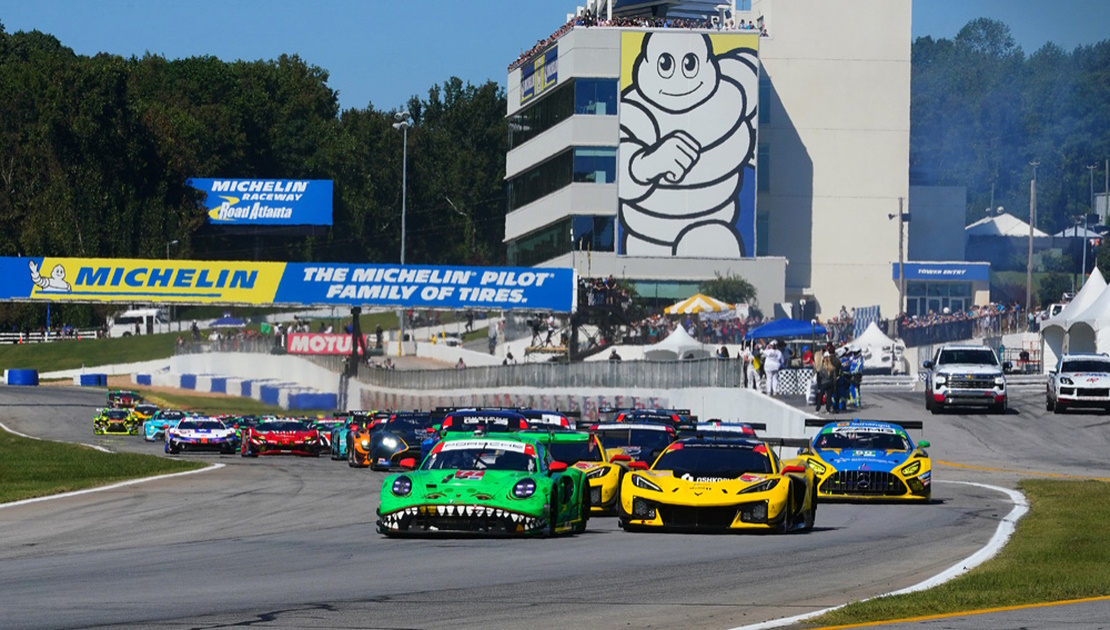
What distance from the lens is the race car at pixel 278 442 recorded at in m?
44.6

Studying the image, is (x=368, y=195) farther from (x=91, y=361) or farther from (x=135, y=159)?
(x=91, y=361)

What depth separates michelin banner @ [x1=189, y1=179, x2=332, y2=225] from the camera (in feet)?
392

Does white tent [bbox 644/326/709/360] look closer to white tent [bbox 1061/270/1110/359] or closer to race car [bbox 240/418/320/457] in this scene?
white tent [bbox 1061/270/1110/359]

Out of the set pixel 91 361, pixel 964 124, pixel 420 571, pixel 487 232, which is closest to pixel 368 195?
pixel 487 232

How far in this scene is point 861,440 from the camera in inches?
1019

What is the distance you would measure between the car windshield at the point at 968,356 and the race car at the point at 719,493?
26469 millimetres

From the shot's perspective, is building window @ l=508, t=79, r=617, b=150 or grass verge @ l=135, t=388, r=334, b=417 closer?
grass verge @ l=135, t=388, r=334, b=417

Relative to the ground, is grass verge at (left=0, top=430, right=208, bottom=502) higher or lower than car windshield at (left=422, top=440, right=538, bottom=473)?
lower

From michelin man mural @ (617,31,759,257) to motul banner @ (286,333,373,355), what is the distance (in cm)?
2016

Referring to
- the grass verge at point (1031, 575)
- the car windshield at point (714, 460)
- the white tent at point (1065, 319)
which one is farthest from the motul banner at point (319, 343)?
the car windshield at point (714, 460)

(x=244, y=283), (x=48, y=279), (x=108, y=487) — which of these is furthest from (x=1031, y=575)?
(x=48, y=279)

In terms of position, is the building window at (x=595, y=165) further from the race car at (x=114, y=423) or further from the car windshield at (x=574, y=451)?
the car windshield at (x=574, y=451)

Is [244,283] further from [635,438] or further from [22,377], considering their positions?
[635,438]

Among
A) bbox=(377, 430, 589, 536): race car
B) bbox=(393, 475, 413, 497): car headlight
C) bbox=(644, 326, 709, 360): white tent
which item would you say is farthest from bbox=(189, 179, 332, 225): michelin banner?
bbox=(393, 475, 413, 497): car headlight
